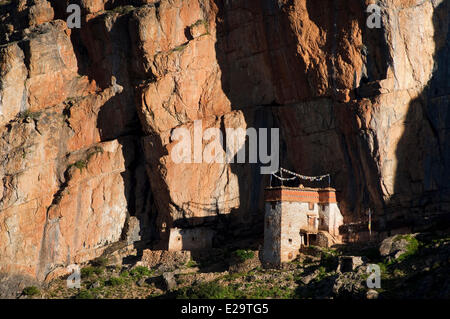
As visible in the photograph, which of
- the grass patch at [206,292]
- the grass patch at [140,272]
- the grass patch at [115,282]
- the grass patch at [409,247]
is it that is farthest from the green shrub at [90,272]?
the grass patch at [409,247]

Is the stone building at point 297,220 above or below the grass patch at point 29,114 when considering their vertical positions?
below

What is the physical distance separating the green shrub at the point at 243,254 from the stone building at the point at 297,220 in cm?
113

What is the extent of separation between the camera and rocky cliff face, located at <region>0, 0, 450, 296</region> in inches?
3469

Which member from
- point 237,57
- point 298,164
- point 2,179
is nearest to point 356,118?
point 298,164

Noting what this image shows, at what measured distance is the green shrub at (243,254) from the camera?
87688 mm

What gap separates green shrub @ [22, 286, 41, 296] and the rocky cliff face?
1829mm

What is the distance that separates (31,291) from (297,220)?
2282cm

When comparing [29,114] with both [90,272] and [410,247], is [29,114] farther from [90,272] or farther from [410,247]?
[410,247]

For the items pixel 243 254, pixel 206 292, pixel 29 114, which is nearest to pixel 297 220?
pixel 243 254

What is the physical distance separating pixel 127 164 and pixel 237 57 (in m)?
13.8

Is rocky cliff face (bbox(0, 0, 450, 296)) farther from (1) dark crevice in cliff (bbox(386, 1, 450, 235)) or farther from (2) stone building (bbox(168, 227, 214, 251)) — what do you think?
(2) stone building (bbox(168, 227, 214, 251))

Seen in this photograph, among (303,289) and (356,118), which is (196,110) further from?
(303,289)

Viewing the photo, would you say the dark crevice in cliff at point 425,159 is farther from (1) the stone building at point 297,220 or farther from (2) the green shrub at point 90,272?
(2) the green shrub at point 90,272

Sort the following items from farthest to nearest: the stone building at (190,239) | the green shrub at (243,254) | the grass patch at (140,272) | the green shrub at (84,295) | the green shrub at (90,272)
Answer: the stone building at (190,239) < the green shrub at (90,272) < the grass patch at (140,272) < the green shrub at (84,295) < the green shrub at (243,254)
